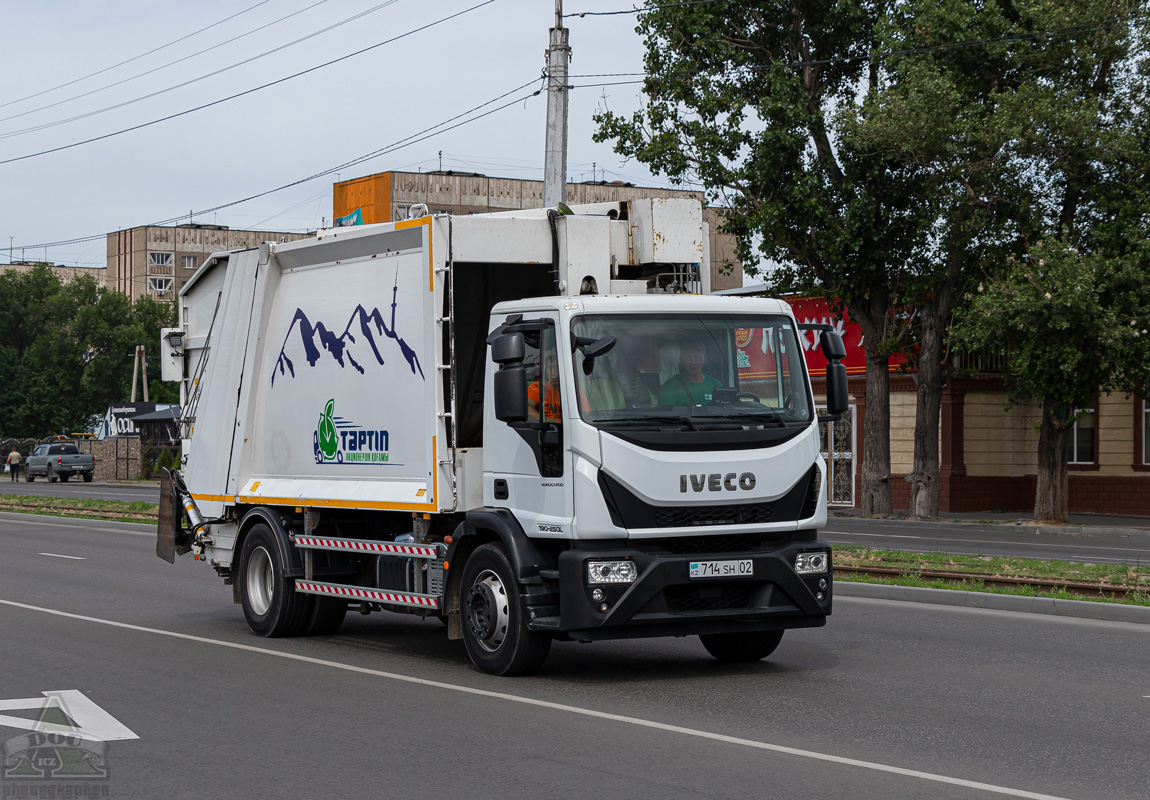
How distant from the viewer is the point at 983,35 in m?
28.4

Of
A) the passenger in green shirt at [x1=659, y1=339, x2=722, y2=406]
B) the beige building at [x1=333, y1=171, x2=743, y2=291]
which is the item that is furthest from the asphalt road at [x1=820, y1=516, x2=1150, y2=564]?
the beige building at [x1=333, y1=171, x2=743, y2=291]

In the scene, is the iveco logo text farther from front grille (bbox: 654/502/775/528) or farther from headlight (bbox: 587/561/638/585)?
headlight (bbox: 587/561/638/585)

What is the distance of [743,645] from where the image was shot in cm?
1016

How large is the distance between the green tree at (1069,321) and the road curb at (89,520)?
17066mm

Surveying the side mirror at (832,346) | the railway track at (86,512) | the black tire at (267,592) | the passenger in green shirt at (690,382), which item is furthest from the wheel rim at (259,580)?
the railway track at (86,512)

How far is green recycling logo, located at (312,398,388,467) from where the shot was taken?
10.7m

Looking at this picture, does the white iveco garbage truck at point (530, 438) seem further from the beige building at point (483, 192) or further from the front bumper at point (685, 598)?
the beige building at point (483, 192)

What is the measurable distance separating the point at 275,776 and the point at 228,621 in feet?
22.4

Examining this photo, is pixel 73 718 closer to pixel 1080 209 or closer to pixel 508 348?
pixel 508 348

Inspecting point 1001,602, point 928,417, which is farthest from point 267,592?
point 928,417

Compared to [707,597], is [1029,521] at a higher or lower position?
lower

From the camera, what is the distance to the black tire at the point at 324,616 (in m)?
11.9

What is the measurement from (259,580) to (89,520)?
18726 millimetres

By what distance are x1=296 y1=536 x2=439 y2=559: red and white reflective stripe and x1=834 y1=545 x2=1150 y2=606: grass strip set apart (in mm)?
6348
